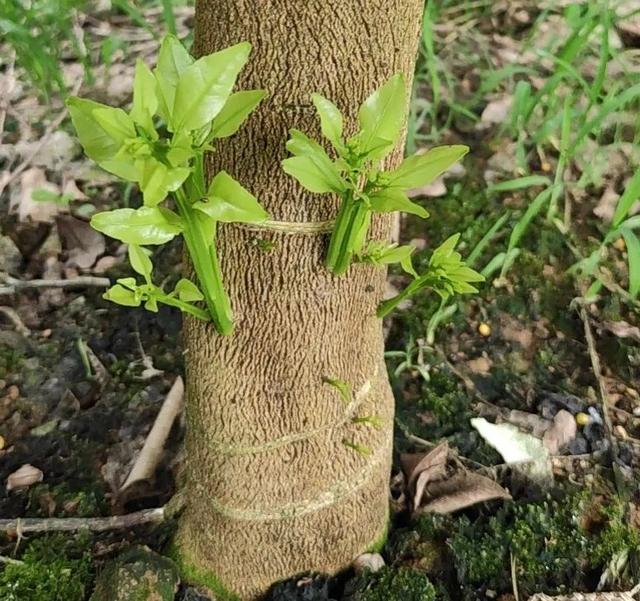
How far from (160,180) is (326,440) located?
1.52 ft

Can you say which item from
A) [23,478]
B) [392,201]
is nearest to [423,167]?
[392,201]

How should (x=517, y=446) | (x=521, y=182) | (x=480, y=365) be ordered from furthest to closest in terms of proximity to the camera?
1. (x=521, y=182)
2. (x=480, y=365)
3. (x=517, y=446)

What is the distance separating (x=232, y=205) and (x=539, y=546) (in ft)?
2.24

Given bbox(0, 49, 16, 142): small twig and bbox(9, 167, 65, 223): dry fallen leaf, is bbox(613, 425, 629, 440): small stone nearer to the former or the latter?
bbox(9, 167, 65, 223): dry fallen leaf

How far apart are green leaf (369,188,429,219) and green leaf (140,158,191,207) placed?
7.3 inches

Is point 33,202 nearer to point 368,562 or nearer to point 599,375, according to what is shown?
point 368,562

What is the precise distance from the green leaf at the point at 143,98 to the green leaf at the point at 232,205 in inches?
3.0

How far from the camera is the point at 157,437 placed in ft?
3.82

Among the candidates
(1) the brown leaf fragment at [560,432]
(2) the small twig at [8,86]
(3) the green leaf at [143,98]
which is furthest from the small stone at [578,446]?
(2) the small twig at [8,86]

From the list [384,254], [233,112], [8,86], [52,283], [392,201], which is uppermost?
[233,112]

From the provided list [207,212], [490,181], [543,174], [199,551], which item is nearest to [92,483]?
[199,551]

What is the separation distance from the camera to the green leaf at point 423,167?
64 centimetres

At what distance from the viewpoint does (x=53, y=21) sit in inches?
61.9

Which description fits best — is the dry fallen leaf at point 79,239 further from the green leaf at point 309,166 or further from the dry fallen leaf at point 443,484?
the green leaf at point 309,166
